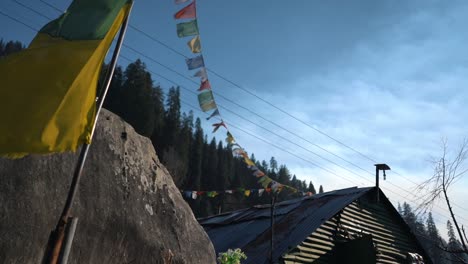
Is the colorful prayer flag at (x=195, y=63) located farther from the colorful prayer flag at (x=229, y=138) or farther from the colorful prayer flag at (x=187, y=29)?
the colorful prayer flag at (x=229, y=138)

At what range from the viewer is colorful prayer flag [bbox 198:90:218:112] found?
372 inches

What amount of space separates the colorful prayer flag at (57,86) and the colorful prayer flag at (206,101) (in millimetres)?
5612

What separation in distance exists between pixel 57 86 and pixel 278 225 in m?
13.2

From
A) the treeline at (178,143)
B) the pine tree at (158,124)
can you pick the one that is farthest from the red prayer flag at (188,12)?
the pine tree at (158,124)

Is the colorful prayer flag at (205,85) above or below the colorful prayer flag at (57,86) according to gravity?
above

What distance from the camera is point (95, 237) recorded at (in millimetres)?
4621

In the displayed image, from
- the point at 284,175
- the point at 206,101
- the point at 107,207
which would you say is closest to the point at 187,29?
the point at 206,101

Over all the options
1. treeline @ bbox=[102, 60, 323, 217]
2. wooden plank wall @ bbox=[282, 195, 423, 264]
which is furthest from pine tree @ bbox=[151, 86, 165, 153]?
wooden plank wall @ bbox=[282, 195, 423, 264]

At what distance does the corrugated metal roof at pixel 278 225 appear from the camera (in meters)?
13.7

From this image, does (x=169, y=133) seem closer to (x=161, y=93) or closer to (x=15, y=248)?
(x=161, y=93)

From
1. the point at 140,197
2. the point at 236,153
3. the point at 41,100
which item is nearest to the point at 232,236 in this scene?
the point at 236,153

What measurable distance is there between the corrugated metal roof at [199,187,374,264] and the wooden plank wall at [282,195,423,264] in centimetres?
46

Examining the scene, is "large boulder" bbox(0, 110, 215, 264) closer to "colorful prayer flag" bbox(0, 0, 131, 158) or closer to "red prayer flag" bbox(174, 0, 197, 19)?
"colorful prayer flag" bbox(0, 0, 131, 158)

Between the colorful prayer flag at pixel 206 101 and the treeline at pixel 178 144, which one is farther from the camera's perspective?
the treeline at pixel 178 144
